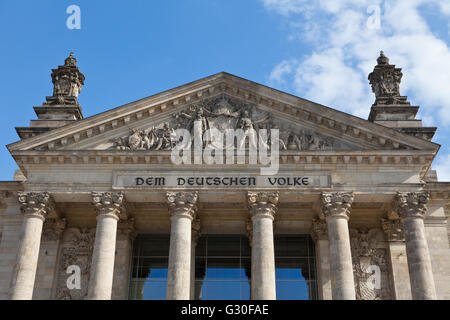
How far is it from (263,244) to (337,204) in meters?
4.04

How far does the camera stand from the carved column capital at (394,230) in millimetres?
30516

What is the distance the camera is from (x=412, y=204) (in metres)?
28.0

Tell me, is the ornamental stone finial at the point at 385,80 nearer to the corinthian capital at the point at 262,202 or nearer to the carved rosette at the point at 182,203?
the corinthian capital at the point at 262,202

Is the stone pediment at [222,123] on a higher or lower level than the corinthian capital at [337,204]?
higher

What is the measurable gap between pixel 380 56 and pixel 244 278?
15482 millimetres

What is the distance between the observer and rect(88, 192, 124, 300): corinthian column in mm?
26484

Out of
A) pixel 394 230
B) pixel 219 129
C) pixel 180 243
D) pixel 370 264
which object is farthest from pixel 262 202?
pixel 394 230

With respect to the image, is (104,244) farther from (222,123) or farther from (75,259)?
(222,123)

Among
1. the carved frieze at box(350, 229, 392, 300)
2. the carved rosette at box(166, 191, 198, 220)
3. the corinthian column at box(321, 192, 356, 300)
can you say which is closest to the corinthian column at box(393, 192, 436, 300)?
the corinthian column at box(321, 192, 356, 300)

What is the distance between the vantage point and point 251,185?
1132 inches

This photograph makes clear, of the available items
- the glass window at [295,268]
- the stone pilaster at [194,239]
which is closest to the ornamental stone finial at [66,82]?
the stone pilaster at [194,239]

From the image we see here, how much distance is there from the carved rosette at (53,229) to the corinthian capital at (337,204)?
13539 mm

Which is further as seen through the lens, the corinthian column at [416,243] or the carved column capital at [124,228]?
the carved column capital at [124,228]
